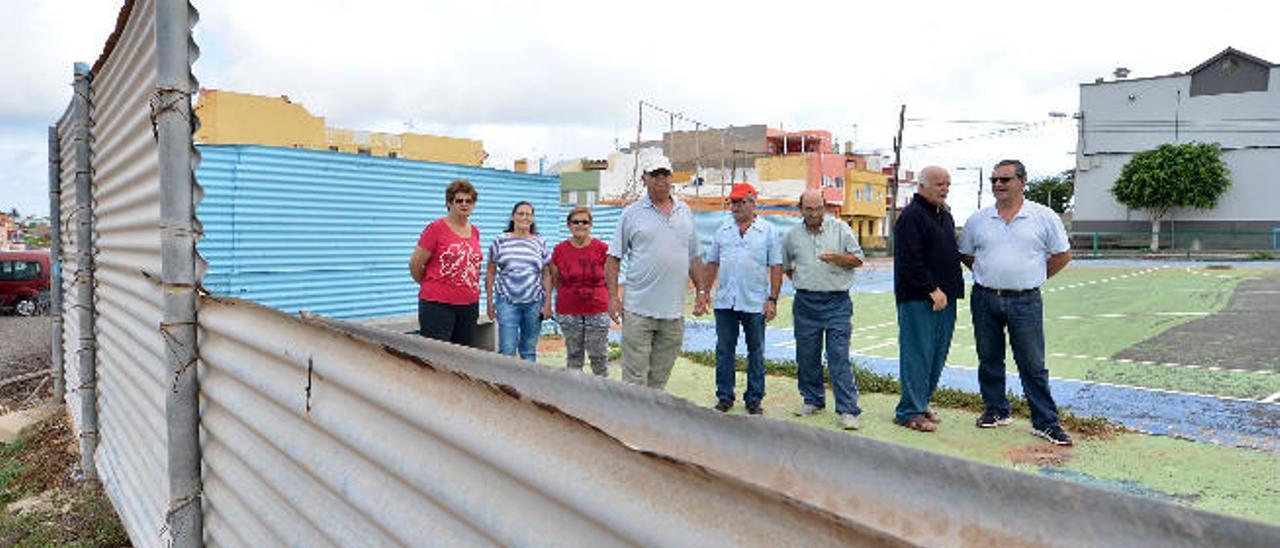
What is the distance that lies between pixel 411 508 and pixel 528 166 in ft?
177

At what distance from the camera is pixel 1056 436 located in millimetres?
5285

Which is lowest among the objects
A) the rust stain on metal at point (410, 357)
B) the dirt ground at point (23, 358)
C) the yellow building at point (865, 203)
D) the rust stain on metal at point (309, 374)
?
the dirt ground at point (23, 358)

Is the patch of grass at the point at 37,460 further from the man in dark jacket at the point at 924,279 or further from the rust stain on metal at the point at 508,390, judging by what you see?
the man in dark jacket at the point at 924,279

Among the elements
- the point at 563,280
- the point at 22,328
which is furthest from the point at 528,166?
the point at 563,280

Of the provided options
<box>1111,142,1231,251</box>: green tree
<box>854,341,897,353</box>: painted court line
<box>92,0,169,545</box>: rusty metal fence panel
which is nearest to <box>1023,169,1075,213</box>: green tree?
<box>1111,142,1231,251</box>: green tree

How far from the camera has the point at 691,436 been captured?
1.05 metres

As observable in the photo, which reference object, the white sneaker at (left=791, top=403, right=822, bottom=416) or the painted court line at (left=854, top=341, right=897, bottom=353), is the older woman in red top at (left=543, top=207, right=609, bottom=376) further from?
the painted court line at (left=854, top=341, right=897, bottom=353)

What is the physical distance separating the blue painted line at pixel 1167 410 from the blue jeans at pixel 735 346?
7.45ft

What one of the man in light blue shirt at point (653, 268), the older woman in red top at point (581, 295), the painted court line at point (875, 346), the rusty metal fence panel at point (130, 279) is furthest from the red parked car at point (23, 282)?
the man in light blue shirt at point (653, 268)

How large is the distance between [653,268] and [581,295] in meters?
1.09

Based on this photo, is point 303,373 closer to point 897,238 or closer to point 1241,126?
point 897,238

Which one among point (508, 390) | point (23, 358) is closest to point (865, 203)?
point (23, 358)

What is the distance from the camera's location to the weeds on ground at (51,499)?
4.47m

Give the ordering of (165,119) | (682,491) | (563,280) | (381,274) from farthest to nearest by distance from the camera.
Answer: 1. (381,274)
2. (563,280)
3. (165,119)
4. (682,491)
